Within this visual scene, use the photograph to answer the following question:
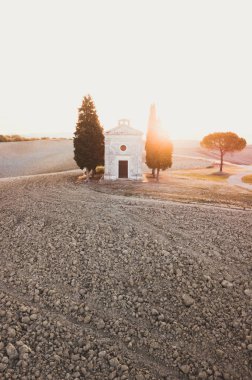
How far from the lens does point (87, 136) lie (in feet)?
105

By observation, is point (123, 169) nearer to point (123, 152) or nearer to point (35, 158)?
point (123, 152)

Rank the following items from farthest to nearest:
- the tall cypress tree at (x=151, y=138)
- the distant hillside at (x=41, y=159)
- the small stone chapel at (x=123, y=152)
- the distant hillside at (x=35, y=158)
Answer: the distant hillside at (x=41, y=159) → the distant hillside at (x=35, y=158) → the tall cypress tree at (x=151, y=138) → the small stone chapel at (x=123, y=152)

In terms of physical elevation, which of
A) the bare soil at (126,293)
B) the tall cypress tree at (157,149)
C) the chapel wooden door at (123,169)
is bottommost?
the bare soil at (126,293)

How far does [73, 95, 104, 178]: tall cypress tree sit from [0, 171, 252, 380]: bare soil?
45.0 feet

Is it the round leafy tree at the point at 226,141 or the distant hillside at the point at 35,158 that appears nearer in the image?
the round leafy tree at the point at 226,141

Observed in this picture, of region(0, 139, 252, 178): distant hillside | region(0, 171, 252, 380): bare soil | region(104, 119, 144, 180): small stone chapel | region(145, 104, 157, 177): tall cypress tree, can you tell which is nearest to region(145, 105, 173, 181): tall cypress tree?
region(145, 104, 157, 177): tall cypress tree

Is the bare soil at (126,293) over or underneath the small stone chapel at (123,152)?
underneath

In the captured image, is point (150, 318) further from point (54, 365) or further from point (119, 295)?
point (54, 365)

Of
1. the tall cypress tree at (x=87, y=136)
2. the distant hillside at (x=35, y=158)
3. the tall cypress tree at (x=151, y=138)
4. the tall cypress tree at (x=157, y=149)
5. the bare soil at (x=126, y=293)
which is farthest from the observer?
the distant hillside at (x=35, y=158)

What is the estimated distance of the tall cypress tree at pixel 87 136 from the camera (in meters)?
31.9

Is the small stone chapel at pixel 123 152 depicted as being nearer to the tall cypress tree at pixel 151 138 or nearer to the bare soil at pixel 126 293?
the tall cypress tree at pixel 151 138

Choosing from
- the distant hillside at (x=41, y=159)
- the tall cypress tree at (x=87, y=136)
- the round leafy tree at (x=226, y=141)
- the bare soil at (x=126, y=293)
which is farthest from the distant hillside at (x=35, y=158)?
the bare soil at (x=126, y=293)

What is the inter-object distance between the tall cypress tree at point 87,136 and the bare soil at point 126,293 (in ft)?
45.0

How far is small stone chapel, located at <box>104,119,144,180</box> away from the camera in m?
30.9
